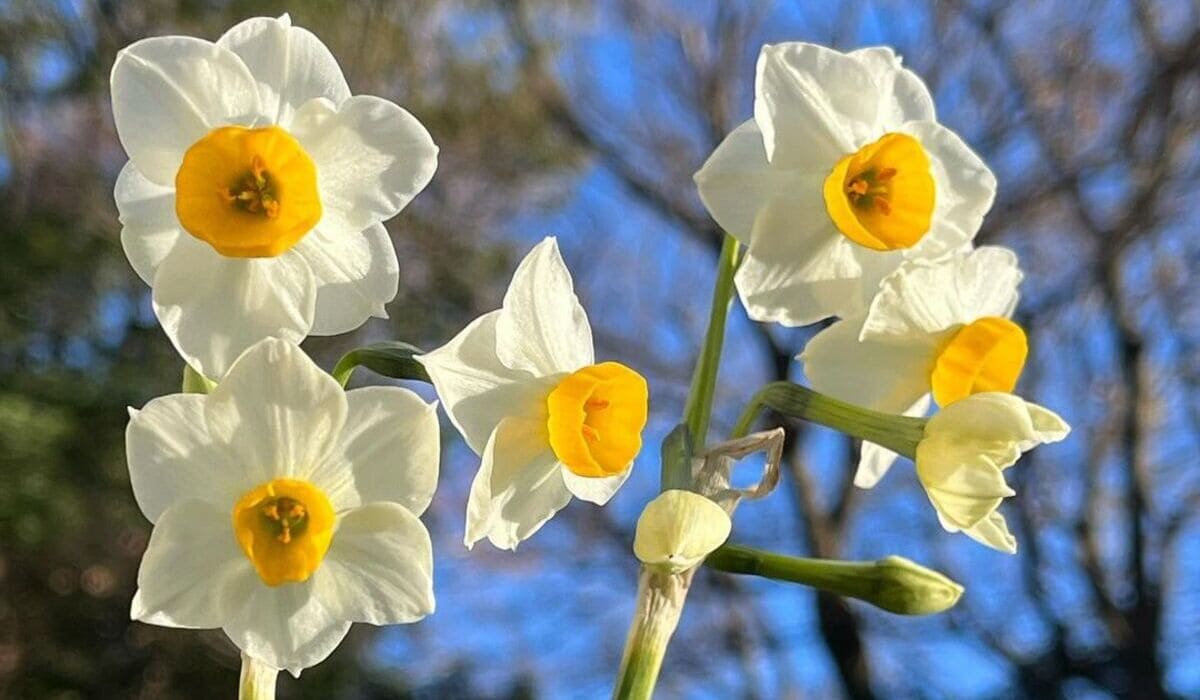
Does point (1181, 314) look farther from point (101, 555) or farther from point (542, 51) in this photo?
point (101, 555)

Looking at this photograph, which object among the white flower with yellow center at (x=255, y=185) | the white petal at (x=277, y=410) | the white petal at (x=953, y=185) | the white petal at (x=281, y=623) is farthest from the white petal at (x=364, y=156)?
the white petal at (x=953, y=185)

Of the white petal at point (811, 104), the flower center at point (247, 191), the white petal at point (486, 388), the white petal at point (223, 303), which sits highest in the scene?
the white petal at point (811, 104)

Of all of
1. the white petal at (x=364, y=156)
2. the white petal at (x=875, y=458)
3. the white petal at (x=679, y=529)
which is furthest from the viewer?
the white petal at (x=875, y=458)

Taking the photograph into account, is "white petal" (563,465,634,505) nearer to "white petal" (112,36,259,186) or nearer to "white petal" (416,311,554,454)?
"white petal" (416,311,554,454)

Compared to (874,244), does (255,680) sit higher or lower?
lower

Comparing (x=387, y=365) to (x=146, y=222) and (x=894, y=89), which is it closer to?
(x=146, y=222)

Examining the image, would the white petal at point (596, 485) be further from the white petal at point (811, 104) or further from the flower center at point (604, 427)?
the white petal at point (811, 104)

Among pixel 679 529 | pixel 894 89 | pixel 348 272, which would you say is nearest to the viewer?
pixel 679 529

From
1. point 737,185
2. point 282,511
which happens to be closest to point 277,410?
point 282,511
